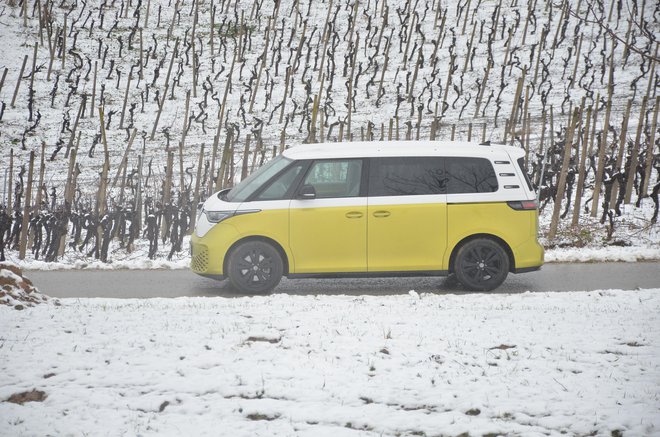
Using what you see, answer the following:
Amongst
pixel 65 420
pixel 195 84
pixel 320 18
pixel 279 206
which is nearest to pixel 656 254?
pixel 279 206

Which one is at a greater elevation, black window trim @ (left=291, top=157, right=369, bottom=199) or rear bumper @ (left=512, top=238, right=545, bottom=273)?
black window trim @ (left=291, top=157, right=369, bottom=199)

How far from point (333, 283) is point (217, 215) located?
2003 mm

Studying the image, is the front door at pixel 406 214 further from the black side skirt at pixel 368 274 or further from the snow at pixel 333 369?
the snow at pixel 333 369

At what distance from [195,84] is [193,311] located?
1993cm

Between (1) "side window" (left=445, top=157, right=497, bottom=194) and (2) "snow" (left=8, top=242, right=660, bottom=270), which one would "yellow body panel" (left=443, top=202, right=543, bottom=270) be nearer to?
(1) "side window" (left=445, top=157, right=497, bottom=194)

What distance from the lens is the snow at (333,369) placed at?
211 inches

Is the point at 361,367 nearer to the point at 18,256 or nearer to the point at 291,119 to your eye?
the point at 18,256

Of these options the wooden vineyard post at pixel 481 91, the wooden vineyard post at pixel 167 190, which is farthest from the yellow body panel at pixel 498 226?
the wooden vineyard post at pixel 481 91

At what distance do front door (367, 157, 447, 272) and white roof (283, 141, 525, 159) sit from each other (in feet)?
0.33

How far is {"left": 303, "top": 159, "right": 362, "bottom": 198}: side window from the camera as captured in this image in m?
10.1

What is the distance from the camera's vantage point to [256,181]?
10.3 m

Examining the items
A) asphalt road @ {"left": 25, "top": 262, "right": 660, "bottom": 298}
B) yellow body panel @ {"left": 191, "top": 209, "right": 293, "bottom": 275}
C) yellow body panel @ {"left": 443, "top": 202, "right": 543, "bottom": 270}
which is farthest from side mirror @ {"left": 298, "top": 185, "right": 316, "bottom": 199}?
yellow body panel @ {"left": 443, "top": 202, "right": 543, "bottom": 270}

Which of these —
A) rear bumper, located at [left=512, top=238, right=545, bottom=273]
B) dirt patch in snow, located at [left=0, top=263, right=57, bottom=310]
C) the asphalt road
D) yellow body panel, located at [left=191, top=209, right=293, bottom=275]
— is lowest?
the asphalt road

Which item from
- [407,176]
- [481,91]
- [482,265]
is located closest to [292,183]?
[407,176]
